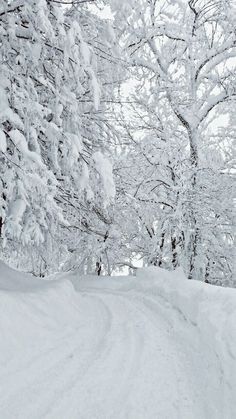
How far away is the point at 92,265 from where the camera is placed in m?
13.7

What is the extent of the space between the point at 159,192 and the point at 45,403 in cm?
1103

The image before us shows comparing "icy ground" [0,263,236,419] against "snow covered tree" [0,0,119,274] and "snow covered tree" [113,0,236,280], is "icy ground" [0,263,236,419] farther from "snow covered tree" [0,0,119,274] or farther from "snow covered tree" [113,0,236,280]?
"snow covered tree" [113,0,236,280]

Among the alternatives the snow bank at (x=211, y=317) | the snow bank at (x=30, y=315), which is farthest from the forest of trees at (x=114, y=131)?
the snow bank at (x=211, y=317)

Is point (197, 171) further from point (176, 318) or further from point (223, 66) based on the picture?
point (176, 318)

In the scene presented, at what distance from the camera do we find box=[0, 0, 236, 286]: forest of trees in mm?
6062

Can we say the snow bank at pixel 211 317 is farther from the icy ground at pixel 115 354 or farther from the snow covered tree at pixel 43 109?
the snow covered tree at pixel 43 109

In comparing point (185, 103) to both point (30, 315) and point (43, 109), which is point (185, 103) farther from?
point (30, 315)

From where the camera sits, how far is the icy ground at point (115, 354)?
3.74m

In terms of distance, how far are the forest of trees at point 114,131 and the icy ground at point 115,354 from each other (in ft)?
4.24

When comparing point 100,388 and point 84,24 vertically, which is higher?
point 84,24

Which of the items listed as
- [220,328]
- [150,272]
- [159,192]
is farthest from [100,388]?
[159,192]

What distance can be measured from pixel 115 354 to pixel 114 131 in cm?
537

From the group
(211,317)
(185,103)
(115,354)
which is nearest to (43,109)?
(115,354)

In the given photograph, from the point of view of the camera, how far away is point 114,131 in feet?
29.7
